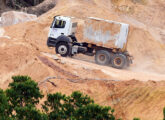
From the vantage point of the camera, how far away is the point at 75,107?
11.8 m

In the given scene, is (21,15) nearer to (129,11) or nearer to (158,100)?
(129,11)

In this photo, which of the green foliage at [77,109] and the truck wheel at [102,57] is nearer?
the green foliage at [77,109]

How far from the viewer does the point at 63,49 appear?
2467cm

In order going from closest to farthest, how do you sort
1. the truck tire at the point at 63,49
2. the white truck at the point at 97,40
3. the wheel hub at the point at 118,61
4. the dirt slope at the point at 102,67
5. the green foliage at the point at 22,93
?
the green foliage at the point at 22,93
the dirt slope at the point at 102,67
the white truck at the point at 97,40
the wheel hub at the point at 118,61
the truck tire at the point at 63,49

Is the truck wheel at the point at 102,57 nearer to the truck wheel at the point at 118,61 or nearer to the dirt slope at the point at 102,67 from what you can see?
the truck wheel at the point at 118,61

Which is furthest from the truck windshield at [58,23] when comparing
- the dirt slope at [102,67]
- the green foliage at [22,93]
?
the green foliage at [22,93]

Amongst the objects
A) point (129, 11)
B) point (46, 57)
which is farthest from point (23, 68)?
point (129, 11)

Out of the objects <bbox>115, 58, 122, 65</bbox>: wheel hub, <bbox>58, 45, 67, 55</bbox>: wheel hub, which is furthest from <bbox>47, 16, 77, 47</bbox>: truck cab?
<bbox>115, 58, 122, 65</bbox>: wheel hub

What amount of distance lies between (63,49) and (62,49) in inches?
2.7

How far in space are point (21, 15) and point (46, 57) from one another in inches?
492

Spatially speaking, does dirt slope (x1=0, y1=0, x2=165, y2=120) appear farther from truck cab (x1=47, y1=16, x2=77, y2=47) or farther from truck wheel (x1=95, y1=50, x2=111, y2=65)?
truck cab (x1=47, y1=16, x2=77, y2=47)

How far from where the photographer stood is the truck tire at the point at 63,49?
24.6m

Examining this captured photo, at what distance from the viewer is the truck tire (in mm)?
24594

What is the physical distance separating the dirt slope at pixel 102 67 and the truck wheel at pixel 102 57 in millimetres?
500
